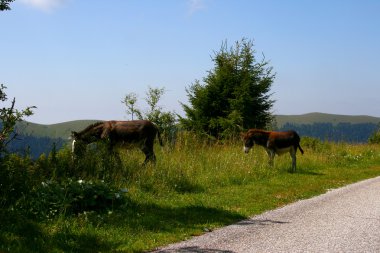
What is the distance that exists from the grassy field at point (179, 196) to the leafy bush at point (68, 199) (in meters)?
0.25

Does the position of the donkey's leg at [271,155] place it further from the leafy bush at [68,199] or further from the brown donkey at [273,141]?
the leafy bush at [68,199]

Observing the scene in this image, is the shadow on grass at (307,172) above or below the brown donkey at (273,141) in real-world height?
below

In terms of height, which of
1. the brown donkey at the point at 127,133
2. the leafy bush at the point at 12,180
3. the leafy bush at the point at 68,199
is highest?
the brown donkey at the point at 127,133

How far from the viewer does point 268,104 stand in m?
29.7

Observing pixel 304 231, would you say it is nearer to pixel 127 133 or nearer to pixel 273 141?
pixel 127 133

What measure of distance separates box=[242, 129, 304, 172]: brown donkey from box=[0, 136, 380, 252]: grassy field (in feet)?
1.73

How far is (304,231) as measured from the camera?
832 centimetres

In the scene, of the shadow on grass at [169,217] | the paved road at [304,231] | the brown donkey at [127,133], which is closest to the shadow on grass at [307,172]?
the paved road at [304,231]

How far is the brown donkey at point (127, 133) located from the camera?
1648cm

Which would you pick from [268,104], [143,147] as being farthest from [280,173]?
[268,104]

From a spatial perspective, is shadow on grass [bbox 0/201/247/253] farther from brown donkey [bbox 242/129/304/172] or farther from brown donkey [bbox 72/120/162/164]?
brown donkey [bbox 242/129/304/172]

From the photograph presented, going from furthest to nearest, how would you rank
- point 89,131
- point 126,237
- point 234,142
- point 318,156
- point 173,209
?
point 318,156 < point 234,142 < point 89,131 < point 173,209 < point 126,237

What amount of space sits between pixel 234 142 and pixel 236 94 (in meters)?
8.36

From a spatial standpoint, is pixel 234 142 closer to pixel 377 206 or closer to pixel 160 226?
pixel 377 206
